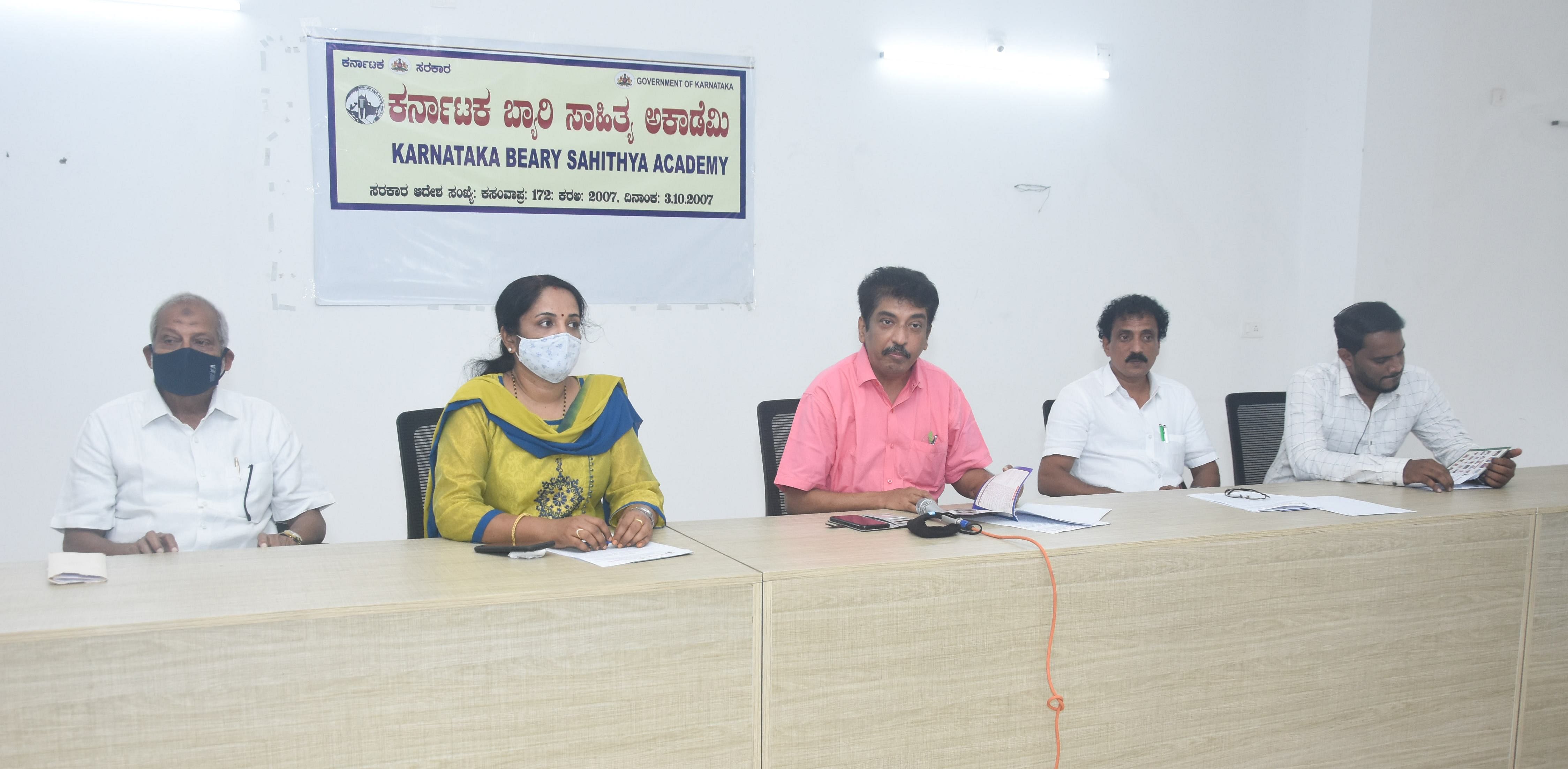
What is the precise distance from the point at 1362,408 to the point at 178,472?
3258mm


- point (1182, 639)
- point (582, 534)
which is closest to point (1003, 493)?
point (1182, 639)

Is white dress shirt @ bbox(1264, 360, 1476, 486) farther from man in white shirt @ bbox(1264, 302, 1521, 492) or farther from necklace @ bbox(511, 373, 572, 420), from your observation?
necklace @ bbox(511, 373, 572, 420)

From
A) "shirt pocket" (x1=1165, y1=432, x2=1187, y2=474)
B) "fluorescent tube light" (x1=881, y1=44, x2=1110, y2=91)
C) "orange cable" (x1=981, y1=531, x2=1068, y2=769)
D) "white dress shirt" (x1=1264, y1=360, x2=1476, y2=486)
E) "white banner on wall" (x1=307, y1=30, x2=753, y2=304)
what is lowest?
"orange cable" (x1=981, y1=531, x2=1068, y2=769)

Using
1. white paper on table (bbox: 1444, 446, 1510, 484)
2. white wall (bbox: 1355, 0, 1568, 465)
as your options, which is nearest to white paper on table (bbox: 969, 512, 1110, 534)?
white paper on table (bbox: 1444, 446, 1510, 484)

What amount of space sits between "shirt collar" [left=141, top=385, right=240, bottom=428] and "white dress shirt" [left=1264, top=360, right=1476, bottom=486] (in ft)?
9.45

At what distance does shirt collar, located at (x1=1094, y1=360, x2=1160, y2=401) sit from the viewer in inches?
122

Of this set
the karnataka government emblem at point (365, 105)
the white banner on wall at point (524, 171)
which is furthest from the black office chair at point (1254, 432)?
the karnataka government emblem at point (365, 105)

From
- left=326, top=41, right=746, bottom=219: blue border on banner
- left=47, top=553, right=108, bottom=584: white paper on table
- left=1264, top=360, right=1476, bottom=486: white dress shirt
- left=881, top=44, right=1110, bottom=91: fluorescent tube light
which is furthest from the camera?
left=881, top=44, right=1110, bottom=91: fluorescent tube light

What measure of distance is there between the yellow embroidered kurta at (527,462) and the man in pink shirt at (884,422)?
1.68 ft

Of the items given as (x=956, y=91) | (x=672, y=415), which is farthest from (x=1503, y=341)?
(x=672, y=415)

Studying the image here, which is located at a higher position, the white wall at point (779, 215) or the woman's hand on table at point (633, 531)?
the white wall at point (779, 215)

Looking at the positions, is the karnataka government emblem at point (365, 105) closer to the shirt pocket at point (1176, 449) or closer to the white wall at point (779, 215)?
the white wall at point (779, 215)

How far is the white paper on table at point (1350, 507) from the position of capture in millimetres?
2277

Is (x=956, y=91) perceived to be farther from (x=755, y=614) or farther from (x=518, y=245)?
(x=755, y=614)
